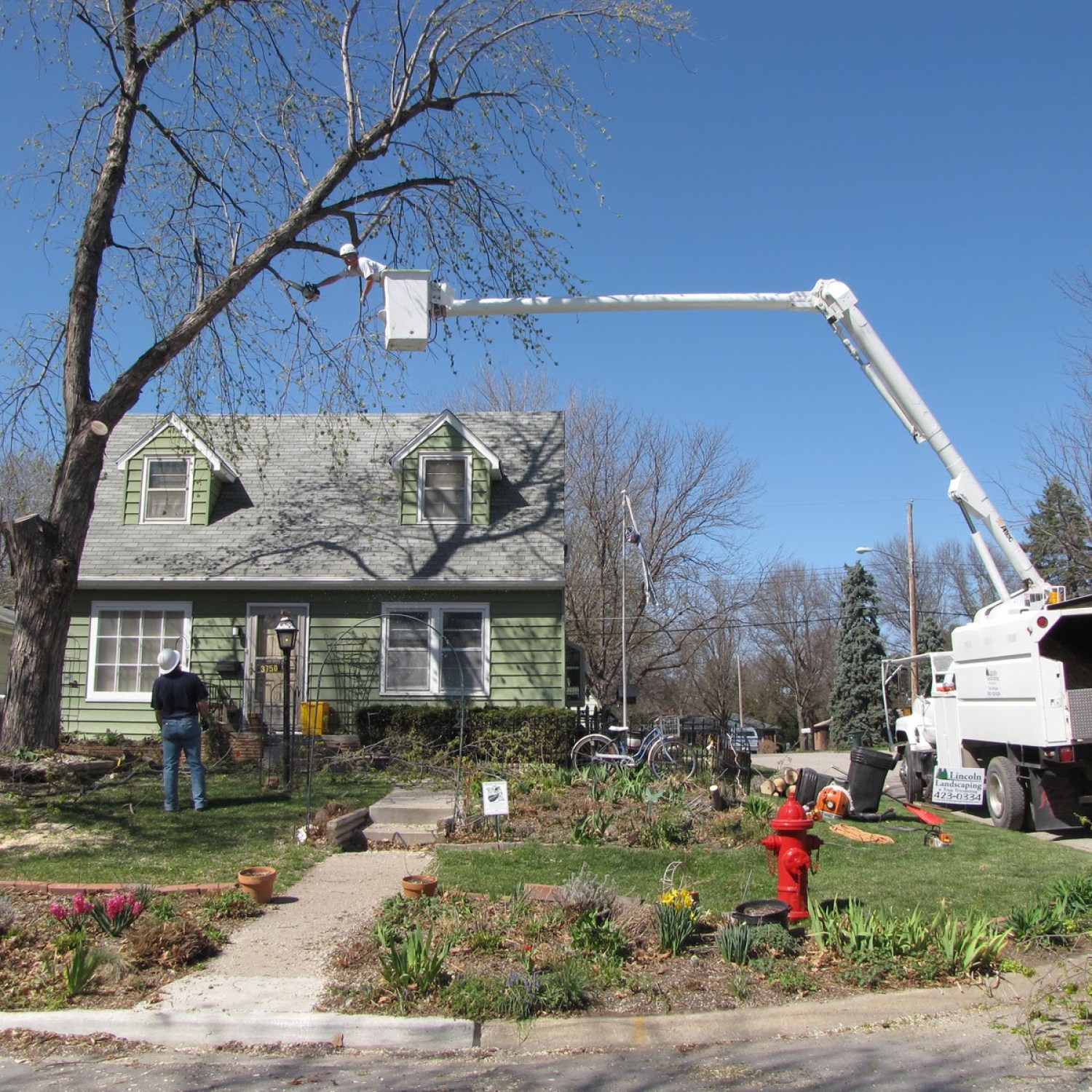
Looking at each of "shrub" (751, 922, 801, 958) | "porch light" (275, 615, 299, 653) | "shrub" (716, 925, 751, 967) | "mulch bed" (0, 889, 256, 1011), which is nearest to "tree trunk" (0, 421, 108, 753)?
"porch light" (275, 615, 299, 653)

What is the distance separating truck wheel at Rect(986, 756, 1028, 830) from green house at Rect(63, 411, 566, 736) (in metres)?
6.93

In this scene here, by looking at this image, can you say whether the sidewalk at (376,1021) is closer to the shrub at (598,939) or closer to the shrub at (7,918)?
the shrub at (598,939)

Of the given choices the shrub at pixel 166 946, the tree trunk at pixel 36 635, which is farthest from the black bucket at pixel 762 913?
the tree trunk at pixel 36 635

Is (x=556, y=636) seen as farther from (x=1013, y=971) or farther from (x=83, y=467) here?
(x=1013, y=971)

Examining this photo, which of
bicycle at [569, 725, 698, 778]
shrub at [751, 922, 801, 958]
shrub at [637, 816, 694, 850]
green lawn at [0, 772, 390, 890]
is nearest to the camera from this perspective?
shrub at [751, 922, 801, 958]

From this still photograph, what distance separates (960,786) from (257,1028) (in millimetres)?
9892

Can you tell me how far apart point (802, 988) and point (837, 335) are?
8.29m

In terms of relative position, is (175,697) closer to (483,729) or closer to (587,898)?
(587,898)

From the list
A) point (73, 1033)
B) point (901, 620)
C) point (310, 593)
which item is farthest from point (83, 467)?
point (901, 620)

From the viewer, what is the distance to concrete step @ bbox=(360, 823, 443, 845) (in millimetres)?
9539

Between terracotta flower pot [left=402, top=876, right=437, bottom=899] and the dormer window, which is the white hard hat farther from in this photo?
the dormer window

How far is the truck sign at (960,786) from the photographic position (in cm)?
1226

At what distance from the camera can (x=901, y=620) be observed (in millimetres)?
52625

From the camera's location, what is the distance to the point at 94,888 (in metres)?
7.31
